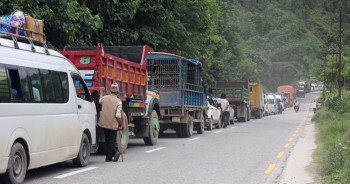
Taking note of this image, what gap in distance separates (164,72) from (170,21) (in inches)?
291

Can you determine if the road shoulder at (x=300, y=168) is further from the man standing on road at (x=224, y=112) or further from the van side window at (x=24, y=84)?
the man standing on road at (x=224, y=112)

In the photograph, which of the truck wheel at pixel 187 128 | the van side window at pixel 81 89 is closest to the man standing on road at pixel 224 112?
the truck wheel at pixel 187 128

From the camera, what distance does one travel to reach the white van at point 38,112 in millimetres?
9047

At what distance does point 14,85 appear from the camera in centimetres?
934

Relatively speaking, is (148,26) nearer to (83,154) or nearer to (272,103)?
(83,154)

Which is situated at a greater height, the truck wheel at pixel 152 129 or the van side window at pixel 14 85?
the van side window at pixel 14 85

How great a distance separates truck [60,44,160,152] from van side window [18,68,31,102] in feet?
10.5

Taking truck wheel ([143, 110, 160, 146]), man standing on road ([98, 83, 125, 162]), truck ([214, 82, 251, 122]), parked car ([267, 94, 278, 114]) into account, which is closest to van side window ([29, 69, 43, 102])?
man standing on road ([98, 83, 125, 162])

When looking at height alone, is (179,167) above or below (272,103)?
below

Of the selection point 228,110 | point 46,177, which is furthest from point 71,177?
point 228,110

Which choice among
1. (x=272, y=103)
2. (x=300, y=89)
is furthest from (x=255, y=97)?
(x=300, y=89)

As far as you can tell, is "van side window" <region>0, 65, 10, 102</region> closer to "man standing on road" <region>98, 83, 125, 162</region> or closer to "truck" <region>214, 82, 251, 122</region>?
"man standing on road" <region>98, 83, 125, 162</region>

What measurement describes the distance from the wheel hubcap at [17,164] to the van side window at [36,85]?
1027mm

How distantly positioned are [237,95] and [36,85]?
2894 cm
